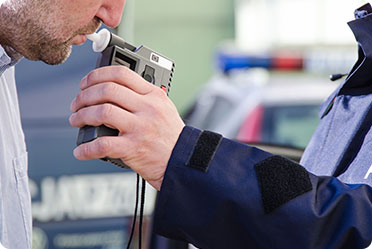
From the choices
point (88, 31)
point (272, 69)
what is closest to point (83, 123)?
point (88, 31)

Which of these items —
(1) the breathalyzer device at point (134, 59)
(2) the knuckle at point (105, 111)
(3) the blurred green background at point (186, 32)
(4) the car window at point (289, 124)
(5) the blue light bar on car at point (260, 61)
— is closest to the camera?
(2) the knuckle at point (105, 111)

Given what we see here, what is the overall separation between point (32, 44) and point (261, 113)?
358cm

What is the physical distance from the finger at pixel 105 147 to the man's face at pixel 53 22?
40cm

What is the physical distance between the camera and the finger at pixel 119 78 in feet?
4.80

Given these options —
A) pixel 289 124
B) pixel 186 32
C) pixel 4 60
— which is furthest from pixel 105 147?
pixel 186 32

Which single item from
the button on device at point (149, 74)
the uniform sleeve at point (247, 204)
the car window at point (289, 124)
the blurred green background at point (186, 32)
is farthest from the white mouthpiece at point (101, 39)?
the blurred green background at point (186, 32)

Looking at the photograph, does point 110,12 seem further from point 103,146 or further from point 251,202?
point 251,202

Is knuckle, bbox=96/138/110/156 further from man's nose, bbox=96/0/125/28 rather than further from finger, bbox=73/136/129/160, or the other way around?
man's nose, bbox=96/0/125/28

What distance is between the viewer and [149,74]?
5.53ft

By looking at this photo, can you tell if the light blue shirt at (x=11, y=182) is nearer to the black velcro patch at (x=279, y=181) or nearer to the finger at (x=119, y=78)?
the finger at (x=119, y=78)

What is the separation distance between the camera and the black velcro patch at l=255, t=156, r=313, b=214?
1493 millimetres

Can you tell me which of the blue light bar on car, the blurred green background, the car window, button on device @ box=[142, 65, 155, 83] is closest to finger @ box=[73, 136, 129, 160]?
button on device @ box=[142, 65, 155, 83]

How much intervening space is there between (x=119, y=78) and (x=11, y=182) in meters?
0.56

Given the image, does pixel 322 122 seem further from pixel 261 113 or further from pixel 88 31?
pixel 261 113
